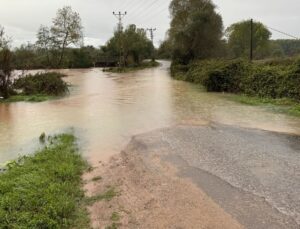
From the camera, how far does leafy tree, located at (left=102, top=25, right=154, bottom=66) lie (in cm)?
5253

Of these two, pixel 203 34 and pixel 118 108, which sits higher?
pixel 203 34

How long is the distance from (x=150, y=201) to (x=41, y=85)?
15.2 meters

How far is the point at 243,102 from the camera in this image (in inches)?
570

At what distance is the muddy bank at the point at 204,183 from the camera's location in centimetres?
455

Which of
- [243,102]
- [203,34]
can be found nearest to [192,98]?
[243,102]

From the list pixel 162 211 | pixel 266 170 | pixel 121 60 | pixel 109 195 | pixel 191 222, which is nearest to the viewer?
pixel 191 222

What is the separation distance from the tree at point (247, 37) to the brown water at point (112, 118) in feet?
123

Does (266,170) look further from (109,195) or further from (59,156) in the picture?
(59,156)

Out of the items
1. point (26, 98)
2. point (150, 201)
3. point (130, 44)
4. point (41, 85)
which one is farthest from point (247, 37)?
point (150, 201)

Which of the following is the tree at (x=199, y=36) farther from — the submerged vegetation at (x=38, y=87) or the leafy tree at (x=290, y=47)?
the submerged vegetation at (x=38, y=87)

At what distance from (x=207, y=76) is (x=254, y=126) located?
30.8 feet

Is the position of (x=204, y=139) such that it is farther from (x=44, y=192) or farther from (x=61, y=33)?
(x=61, y=33)

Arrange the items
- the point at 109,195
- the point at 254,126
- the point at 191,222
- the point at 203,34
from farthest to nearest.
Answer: the point at 203,34
the point at 254,126
the point at 109,195
the point at 191,222

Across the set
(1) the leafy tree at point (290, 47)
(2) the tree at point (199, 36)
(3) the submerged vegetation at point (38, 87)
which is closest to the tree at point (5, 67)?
(3) the submerged vegetation at point (38, 87)
